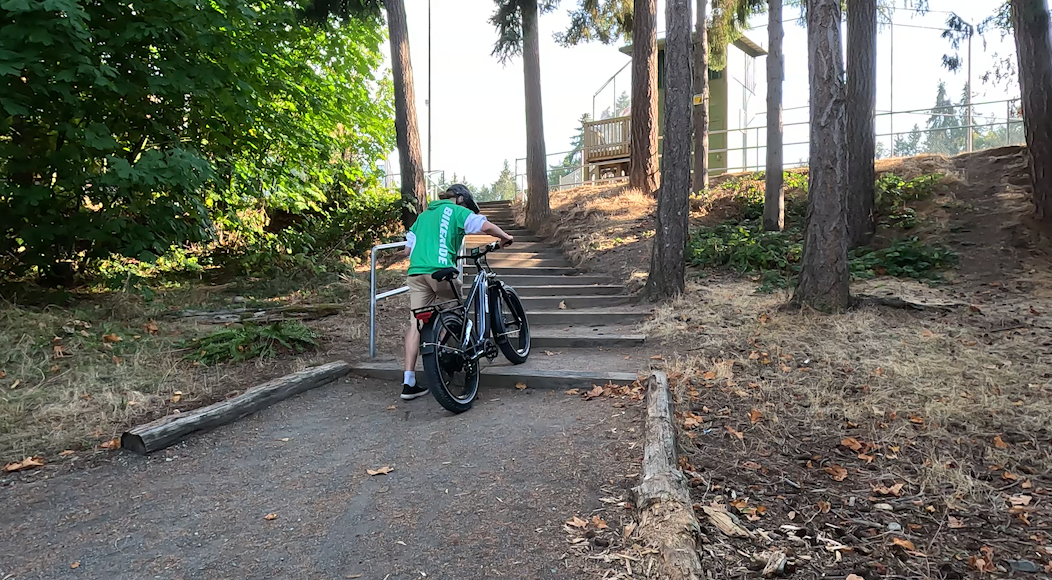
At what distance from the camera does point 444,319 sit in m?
4.50

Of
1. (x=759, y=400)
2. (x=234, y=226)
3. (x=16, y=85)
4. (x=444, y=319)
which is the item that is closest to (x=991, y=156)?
(x=759, y=400)

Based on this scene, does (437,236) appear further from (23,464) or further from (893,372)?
(893,372)

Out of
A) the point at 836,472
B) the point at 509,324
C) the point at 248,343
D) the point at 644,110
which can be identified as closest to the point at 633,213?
the point at 644,110

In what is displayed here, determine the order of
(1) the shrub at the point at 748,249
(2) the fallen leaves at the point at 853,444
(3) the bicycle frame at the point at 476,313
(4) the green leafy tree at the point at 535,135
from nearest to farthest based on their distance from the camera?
(2) the fallen leaves at the point at 853,444, (3) the bicycle frame at the point at 476,313, (1) the shrub at the point at 748,249, (4) the green leafy tree at the point at 535,135

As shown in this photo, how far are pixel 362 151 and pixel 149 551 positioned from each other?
45.8 feet

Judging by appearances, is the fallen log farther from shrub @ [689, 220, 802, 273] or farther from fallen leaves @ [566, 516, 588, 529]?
fallen leaves @ [566, 516, 588, 529]

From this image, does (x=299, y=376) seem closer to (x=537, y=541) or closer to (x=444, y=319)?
(x=444, y=319)

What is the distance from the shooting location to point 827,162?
6738mm

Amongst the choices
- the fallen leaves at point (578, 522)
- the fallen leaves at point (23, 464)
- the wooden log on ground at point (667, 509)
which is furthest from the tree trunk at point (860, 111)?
the fallen leaves at point (23, 464)

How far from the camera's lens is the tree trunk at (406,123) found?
11391mm

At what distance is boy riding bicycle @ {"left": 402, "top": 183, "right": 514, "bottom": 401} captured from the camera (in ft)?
15.9

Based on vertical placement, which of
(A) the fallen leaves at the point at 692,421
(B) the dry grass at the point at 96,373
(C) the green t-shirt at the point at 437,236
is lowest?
(A) the fallen leaves at the point at 692,421

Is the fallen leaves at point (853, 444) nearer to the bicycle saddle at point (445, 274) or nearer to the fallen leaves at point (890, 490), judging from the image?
the fallen leaves at point (890, 490)

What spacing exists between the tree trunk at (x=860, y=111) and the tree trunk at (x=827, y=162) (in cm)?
370
